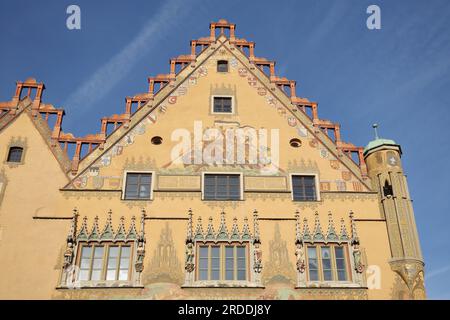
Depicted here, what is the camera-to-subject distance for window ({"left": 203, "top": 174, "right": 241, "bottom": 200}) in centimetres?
1493

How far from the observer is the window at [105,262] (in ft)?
44.5

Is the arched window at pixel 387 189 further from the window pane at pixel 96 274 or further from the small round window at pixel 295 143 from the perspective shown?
the window pane at pixel 96 274

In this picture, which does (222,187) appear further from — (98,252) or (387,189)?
(387,189)

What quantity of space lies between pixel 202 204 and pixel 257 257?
7.00 feet

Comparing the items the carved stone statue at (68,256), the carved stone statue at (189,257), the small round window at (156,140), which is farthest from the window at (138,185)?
the carved stone statue at (68,256)

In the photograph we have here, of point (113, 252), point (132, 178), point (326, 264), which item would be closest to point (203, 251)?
point (113, 252)

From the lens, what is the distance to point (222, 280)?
13.6m

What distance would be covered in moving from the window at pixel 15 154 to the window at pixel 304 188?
7796 millimetres

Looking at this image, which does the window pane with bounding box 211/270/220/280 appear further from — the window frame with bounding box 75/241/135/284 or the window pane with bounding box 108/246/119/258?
the window pane with bounding box 108/246/119/258

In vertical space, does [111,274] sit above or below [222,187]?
below

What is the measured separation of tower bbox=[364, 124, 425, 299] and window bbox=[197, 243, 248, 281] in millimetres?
3862

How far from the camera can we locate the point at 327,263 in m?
14.0
